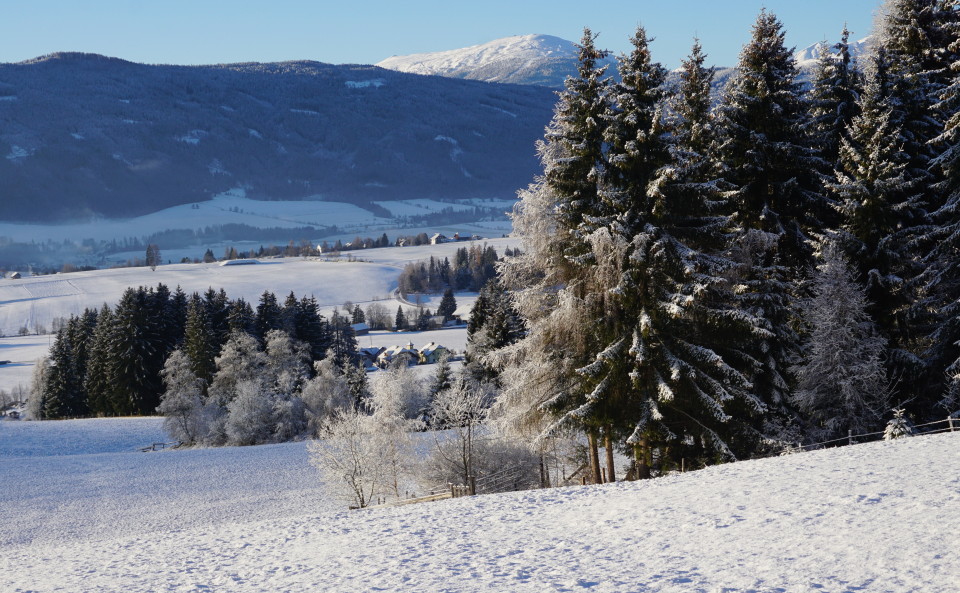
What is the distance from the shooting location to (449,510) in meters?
20.4

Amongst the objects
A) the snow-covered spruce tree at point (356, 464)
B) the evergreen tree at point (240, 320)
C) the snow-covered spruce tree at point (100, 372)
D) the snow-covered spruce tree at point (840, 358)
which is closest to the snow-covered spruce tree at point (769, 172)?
the snow-covered spruce tree at point (840, 358)

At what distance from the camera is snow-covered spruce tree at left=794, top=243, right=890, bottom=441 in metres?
26.1

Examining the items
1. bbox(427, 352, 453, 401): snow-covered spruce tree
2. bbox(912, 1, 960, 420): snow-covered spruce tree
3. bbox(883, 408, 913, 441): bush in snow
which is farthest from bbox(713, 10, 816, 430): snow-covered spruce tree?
bbox(427, 352, 453, 401): snow-covered spruce tree

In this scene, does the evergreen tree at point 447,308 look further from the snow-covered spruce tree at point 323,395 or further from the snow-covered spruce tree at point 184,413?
the snow-covered spruce tree at point 184,413

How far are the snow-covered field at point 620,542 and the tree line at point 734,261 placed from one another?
3.37 meters

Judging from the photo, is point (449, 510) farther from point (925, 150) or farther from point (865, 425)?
point (925, 150)

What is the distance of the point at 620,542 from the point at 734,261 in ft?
40.2

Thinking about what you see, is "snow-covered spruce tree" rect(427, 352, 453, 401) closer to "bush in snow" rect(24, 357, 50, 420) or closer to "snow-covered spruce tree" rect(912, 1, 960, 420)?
"snow-covered spruce tree" rect(912, 1, 960, 420)

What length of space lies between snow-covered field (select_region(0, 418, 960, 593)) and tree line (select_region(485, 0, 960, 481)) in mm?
3371

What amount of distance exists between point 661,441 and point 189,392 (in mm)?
52038

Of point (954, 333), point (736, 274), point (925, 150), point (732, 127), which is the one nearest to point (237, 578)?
point (736, 274)

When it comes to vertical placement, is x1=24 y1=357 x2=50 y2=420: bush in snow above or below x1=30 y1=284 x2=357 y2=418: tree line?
below

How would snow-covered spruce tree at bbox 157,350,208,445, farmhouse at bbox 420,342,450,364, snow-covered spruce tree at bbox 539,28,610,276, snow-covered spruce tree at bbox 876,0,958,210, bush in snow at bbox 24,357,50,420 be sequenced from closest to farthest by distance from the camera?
1. snow-covered spruce tree at bbox 539,28,610,276
2. snow-covered spruce tree at bbox 876,0,958,210
3. snow-covered spruce tree at bbox 157,350,208,445
4. bush in snow at bbox 24,357,50,420
5. farmhouse at bbox 420,342,450,364

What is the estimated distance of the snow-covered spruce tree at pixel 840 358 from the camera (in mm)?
26094
